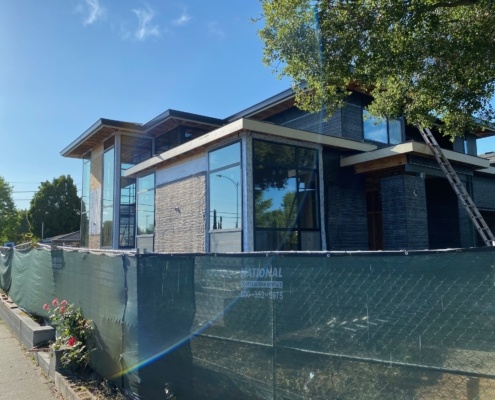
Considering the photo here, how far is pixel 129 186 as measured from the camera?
1891 centimetres

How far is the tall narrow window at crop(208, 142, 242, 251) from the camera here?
10688 mm

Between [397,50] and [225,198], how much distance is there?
559 cm

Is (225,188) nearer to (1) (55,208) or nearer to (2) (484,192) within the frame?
(2) (484,192)

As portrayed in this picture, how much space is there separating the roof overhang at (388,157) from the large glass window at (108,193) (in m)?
11.2

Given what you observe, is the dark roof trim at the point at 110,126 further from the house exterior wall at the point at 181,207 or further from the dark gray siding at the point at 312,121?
the dark gray siding at the point at 312,121

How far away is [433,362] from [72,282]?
5.83 metres

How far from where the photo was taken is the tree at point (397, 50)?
7.50 meters

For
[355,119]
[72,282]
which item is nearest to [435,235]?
[355,119]

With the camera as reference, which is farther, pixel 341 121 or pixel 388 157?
pixel 341 121

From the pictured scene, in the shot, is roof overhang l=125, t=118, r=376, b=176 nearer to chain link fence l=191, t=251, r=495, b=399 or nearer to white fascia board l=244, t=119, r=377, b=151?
white fascia board l=244, t=119, r=377, b=151

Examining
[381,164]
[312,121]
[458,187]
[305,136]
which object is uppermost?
[312,121]

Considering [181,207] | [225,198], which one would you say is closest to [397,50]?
[225,198]

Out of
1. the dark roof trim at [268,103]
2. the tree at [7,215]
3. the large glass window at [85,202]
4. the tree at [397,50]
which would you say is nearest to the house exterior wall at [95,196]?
the large glass window at [85,202]

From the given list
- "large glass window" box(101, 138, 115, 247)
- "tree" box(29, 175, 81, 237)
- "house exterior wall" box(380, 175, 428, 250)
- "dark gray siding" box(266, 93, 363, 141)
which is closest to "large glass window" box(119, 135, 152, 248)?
"large glass window" box(101, 138, 115, 247)
